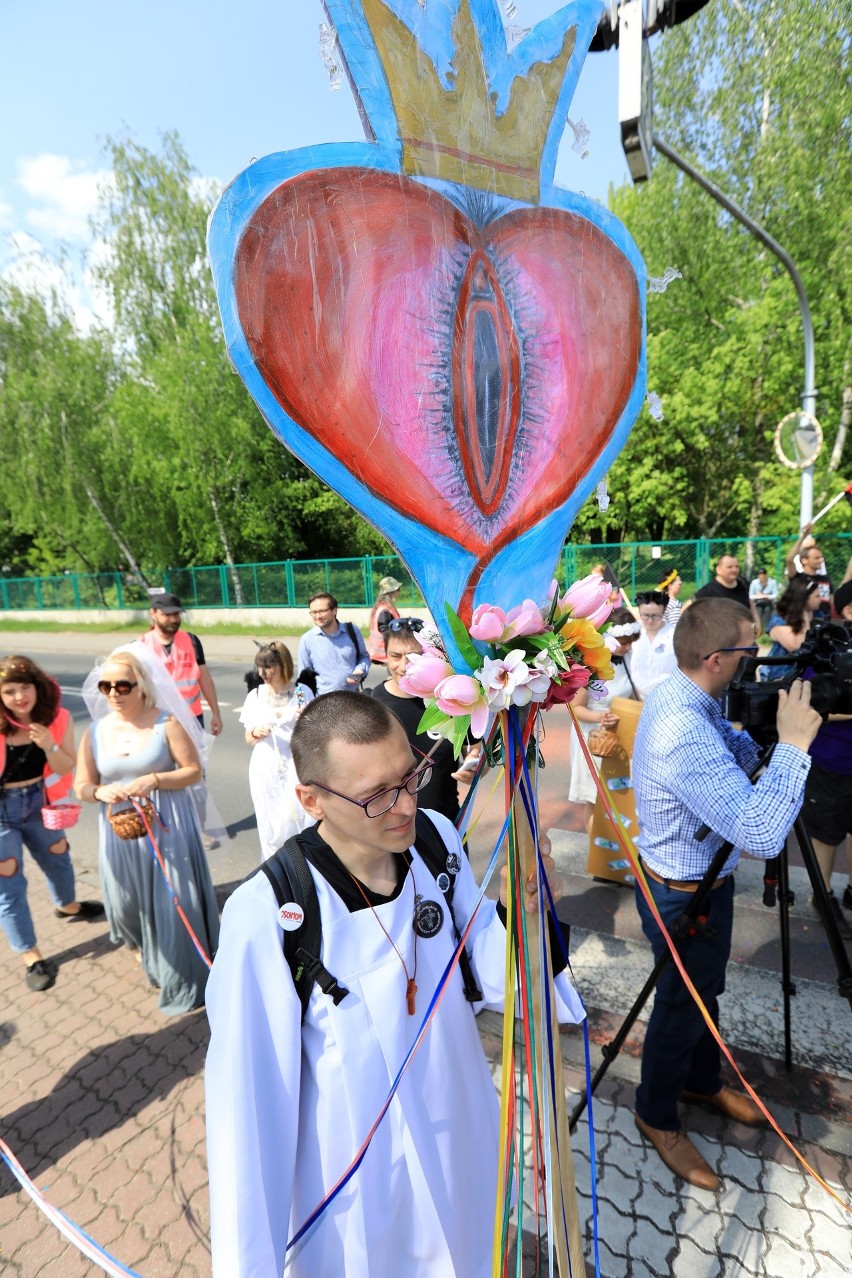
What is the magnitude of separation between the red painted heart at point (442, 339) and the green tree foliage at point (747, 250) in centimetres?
1183

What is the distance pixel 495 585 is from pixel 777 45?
18.3m

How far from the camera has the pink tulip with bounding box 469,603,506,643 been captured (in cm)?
127

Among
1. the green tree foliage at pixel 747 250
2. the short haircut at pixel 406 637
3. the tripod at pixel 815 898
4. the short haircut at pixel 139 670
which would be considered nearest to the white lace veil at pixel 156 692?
the short haircut at pixel 139 670

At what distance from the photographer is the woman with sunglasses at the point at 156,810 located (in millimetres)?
3189

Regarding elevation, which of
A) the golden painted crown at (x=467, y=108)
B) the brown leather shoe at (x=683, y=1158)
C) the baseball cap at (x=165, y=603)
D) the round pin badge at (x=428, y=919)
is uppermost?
the golden painted crown at (x=467, y=108)

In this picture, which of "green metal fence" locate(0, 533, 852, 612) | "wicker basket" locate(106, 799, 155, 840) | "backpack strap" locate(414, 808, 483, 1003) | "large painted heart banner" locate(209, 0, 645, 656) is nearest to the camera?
"large painted heart banner" locate(209, 0, 645, 656)

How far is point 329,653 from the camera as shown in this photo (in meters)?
5.36

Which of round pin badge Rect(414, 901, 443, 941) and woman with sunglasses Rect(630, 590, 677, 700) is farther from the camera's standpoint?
woman with sunglasses Rect(630, 590, 677, 700)

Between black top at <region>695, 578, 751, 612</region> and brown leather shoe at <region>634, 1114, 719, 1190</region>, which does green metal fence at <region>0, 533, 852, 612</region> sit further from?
brown leather shoe at <region>634, 1114, 719, 1190</region>

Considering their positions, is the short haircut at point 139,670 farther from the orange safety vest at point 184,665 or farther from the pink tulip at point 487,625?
the pink tulip at point 487,625

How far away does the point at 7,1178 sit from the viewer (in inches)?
101

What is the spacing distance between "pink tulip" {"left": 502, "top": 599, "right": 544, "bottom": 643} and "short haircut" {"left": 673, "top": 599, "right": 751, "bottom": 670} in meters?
1.02

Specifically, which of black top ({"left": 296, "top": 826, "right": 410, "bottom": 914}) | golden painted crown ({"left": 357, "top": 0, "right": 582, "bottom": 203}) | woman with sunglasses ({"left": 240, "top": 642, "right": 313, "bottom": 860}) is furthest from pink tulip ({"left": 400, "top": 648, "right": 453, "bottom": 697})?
woman with sunglasses ({"left": 240, "top": 642, "right": 313, "bottom": 860})

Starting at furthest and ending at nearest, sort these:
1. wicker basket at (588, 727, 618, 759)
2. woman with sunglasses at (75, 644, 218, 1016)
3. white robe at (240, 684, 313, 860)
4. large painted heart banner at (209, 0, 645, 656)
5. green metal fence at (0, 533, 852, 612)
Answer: green metal fence at (0, 533, 852, 612) → wicker basket at (588, 727, 618, 759) → white robe at (240, 684, 313, 860) → woman with sunglasses at (75, 644, 218, 1016) → large painted heart banner at (209, 0, 645, 656)
